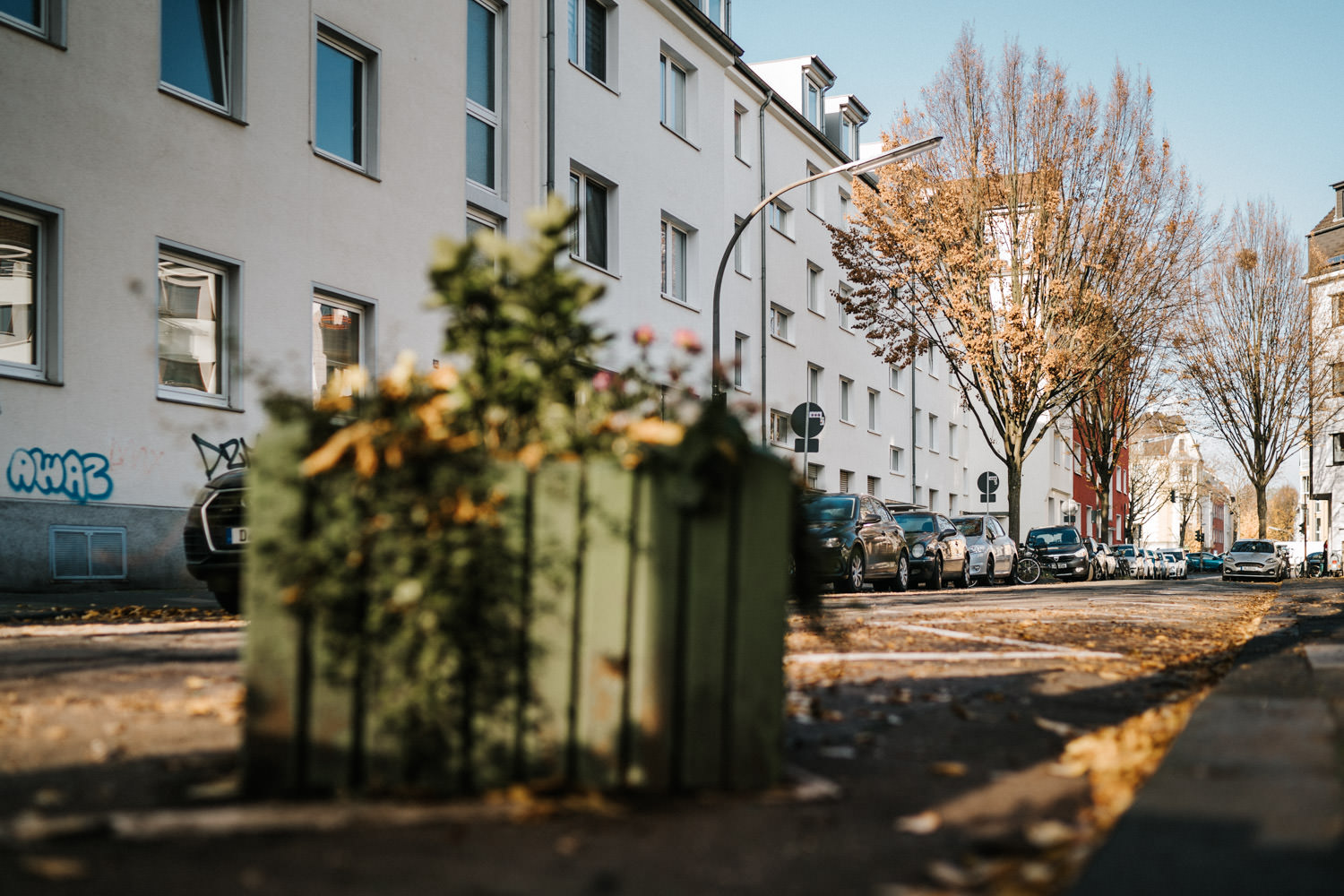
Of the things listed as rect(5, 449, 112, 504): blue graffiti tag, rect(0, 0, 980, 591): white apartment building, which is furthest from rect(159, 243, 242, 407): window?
Result: rect(5, 449, 112, 504): blue graffiti tag

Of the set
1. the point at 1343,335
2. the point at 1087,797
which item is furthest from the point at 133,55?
the point at 1343,335

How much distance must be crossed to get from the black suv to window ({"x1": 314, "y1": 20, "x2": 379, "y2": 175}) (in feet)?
24.5

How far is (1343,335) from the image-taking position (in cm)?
5138

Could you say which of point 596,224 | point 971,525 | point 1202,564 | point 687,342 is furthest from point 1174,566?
point 687,342

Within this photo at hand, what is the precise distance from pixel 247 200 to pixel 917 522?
1454 cm

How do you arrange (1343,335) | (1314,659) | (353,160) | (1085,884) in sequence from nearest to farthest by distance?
(1085,884), (1314,659), (353,160), (1343,335)

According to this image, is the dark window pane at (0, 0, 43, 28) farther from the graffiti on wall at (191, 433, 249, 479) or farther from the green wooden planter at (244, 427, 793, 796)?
the green wooden planter at (244, 427, 793, 796)

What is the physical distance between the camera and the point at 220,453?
46.7ft

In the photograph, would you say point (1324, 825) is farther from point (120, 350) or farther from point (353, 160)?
point (353, 160)

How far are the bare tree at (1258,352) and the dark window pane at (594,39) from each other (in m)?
23.4

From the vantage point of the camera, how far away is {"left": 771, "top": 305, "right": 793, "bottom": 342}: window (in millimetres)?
32844

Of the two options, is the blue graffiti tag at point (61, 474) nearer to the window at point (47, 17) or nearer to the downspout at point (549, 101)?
the window at point (47, 17)

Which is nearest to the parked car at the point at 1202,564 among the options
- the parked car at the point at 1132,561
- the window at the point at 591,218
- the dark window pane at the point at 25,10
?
the parked car at the point at 1132,561

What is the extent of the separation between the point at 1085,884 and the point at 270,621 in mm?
2033
